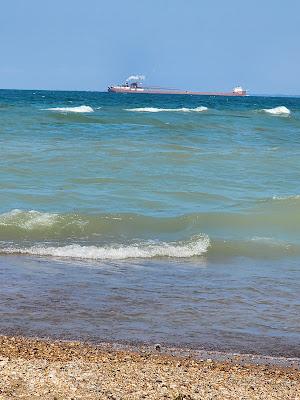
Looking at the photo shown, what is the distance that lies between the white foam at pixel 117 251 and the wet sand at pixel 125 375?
154 inches

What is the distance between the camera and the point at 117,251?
1053cm

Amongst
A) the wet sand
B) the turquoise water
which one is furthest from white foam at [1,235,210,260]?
the wet sand

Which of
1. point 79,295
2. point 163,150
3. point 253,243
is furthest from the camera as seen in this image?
point 163,150

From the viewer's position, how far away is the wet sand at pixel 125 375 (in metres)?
5.20

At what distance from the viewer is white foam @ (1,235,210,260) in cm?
1028

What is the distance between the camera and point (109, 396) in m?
5.13

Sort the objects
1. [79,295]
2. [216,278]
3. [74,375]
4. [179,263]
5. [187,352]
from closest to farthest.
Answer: [74,375] → [187,352] → [79,295] → [216,278] → [179,263]

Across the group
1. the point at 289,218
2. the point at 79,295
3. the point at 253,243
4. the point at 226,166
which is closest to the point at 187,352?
the point at 79,295

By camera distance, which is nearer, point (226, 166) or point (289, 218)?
point (289, 218)

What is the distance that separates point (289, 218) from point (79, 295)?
21.4 ft

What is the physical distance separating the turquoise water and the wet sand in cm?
86

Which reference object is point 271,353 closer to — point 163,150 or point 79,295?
point 79,295

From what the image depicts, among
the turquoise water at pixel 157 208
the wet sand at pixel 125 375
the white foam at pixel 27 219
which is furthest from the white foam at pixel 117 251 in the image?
the wet sand at pixel 125 375

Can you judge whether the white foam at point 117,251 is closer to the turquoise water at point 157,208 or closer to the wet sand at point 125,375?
the turquoise water at point 157,208
